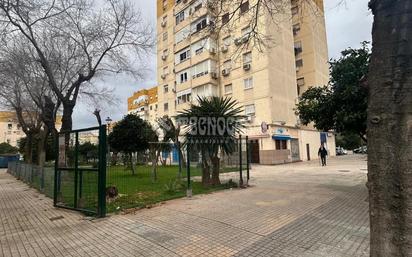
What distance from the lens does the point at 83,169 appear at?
6926 millimetres

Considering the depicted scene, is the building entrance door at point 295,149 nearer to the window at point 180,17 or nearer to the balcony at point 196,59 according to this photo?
the balcony at point 196,59

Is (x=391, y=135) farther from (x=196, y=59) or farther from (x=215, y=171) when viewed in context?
(x=196, y=59)

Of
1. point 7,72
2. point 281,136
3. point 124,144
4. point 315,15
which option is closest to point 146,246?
point 315,15

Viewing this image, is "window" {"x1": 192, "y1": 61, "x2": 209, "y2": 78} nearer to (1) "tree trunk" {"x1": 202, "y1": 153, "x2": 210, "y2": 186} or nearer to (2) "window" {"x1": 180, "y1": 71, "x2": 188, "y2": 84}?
(2) "window" {"x1": 180, "y1": 71, "x2": 188, "y2": 84}

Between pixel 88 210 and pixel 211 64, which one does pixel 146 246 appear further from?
pixel 211 64

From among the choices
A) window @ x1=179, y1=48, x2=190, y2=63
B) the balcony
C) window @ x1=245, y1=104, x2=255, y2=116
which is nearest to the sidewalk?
window @ x1=245, y1=104, x2=255, y2=116

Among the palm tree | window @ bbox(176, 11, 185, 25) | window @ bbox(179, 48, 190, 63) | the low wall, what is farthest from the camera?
window @ bbox(176, 11, 185, 25)

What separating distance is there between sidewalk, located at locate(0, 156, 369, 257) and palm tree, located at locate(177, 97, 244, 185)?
270 cm

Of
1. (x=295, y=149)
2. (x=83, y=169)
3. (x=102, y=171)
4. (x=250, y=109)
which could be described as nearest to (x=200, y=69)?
(x=250, y=109)

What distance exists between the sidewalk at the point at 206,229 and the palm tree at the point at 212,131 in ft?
8.86

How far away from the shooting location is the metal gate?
21.1ft

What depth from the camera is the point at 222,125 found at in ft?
34.9

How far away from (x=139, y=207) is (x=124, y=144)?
9862mm

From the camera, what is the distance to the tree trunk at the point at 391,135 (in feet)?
7.06
